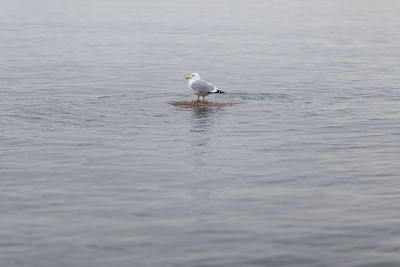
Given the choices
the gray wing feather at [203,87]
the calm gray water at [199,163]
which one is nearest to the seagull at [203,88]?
the gray wing feather at [203,87]

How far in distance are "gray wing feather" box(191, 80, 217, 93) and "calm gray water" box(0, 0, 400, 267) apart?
3.62 ft

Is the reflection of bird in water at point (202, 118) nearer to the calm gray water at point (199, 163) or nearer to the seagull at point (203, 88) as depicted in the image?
the calm gray water at point (199, 163)

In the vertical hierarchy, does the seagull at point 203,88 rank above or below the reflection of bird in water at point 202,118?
above

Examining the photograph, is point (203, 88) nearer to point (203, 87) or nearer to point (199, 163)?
point (203, 87)

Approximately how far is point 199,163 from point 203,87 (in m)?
8.25

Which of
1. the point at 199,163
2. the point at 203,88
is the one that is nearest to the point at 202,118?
the point at 203,88

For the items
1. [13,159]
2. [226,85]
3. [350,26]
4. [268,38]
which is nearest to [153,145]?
[13,159]

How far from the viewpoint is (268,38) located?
2014 inches

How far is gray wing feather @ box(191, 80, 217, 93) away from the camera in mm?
24594

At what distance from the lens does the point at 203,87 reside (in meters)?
24.7

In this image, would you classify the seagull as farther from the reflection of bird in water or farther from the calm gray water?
the calm gray water

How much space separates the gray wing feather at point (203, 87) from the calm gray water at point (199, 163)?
1104mm

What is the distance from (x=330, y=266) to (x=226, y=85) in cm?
1944

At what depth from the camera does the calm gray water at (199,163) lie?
A: 1165cm
